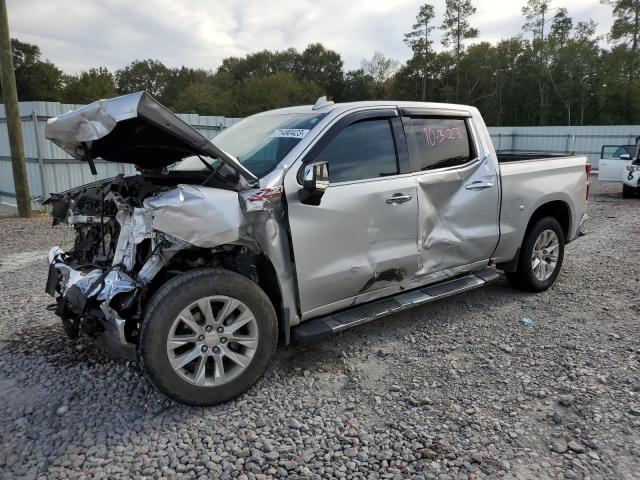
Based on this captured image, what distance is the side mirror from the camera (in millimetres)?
3150

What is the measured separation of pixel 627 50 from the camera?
42.9 metres

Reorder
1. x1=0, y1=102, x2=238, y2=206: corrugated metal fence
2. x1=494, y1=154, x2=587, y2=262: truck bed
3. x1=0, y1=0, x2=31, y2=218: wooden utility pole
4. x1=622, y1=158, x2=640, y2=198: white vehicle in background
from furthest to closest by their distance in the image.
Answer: x1=622, y1=158, x2=640, y2=198: white vehicle in background → x1=0, y1=102, x2=238, y2=206: corrugated metal fence → x1=0, y1=0, x2=31, y2=218: wooden utility pole → x1=494, y1=154, x2=587, y2=262: truck bed

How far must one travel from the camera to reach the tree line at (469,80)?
43.9 m

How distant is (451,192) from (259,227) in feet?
6.26

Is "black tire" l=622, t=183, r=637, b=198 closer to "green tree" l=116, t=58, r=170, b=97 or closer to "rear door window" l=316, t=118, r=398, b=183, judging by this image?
"rear door window" l=316, t=118, r=398, b=183

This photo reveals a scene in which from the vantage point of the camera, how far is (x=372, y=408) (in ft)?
10.3

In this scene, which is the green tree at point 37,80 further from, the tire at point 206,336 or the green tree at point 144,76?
the tire at point 206,336

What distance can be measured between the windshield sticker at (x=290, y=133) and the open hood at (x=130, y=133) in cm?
57

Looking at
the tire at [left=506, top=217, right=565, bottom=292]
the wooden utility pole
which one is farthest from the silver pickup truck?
the wooden utility pole

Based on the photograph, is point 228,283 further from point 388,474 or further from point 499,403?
point 499,403

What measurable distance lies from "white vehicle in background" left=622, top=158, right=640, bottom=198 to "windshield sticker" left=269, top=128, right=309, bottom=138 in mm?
13241

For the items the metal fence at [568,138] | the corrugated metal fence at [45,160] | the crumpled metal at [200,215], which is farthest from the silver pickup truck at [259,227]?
the metal fence at [568,138]

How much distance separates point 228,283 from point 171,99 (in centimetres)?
6400

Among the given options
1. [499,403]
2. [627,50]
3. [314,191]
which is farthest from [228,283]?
[627,50]
